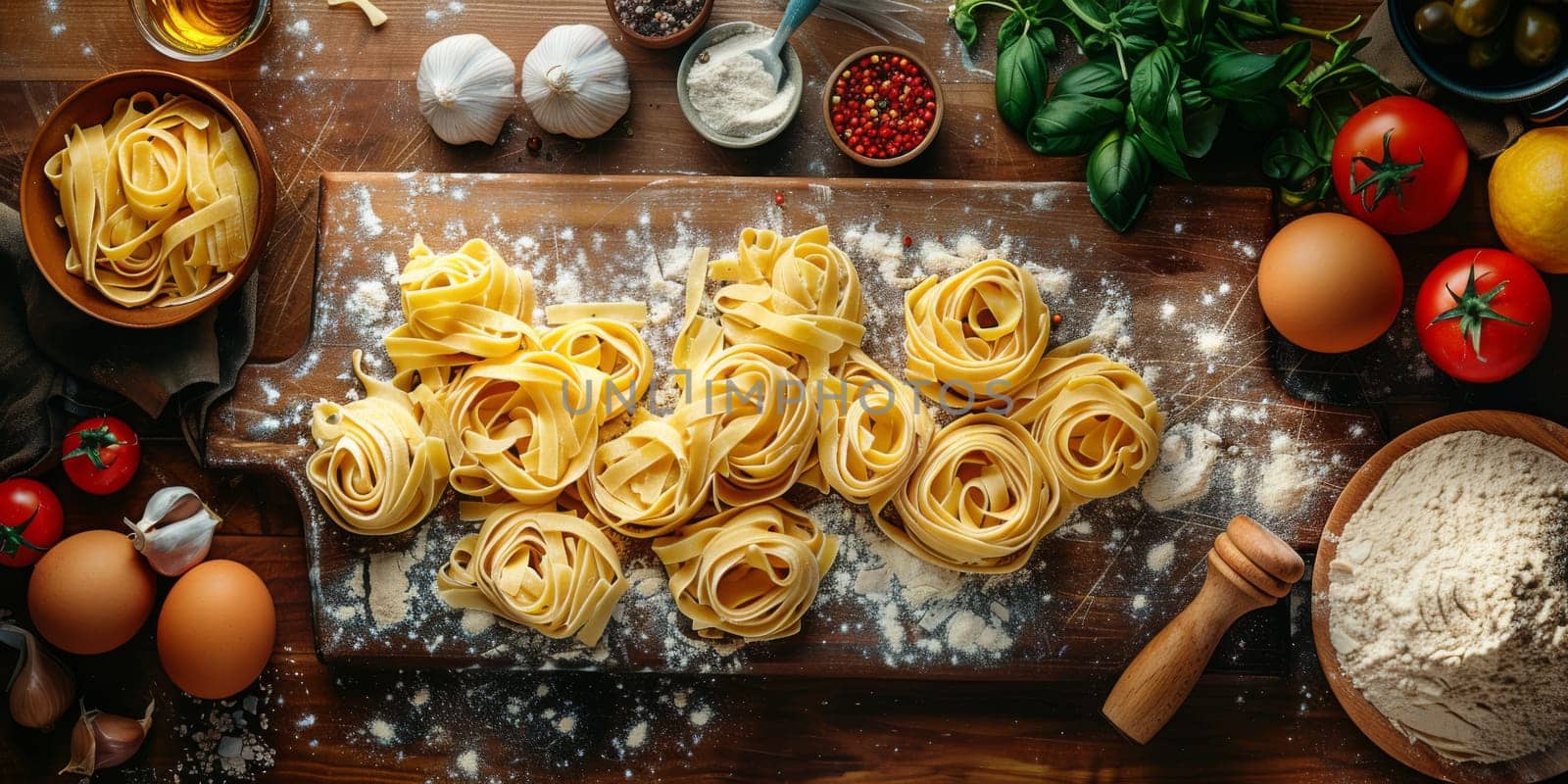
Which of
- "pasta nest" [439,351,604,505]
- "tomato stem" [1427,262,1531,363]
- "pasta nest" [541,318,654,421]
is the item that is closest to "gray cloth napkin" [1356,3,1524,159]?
"tomato stem" [1427,262,1531,363]

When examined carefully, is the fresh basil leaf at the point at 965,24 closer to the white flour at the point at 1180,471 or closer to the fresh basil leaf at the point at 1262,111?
the fresh basil leaf at the point at 1262,111

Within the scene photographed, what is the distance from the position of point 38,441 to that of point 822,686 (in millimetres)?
2039

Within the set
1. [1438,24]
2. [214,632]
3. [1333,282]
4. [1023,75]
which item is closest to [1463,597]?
[1333,282]

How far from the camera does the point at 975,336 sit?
2.33 metres

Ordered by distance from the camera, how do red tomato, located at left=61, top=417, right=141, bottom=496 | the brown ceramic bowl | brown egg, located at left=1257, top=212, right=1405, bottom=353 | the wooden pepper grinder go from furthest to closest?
red tomato, located at left=61, top=417, right=141, bottom=496, the brown ceramic bowl, brown egg, located at left=1257, top=212, right=1405, bottom=353, the wooden pepper grinder

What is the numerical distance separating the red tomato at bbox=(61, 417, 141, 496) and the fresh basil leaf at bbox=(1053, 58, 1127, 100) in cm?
248

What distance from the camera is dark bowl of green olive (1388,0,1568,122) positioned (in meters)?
2.20

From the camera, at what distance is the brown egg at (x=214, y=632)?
2.25 m

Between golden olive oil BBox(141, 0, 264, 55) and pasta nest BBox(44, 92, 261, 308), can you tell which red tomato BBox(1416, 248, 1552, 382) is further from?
golden olive oil BBox(141, 0, 264, 55)

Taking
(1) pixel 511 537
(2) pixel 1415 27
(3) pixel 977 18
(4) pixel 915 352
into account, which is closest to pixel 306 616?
(1) pixel 511 537

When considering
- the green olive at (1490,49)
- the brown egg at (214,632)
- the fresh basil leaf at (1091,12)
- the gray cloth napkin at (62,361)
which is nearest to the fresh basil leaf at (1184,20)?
the fresh basil leaf at (1091,12)

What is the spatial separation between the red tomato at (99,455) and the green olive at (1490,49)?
3.37 meters

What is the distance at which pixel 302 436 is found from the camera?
7.72 ft

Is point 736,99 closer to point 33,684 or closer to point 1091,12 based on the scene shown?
point 1091,12
